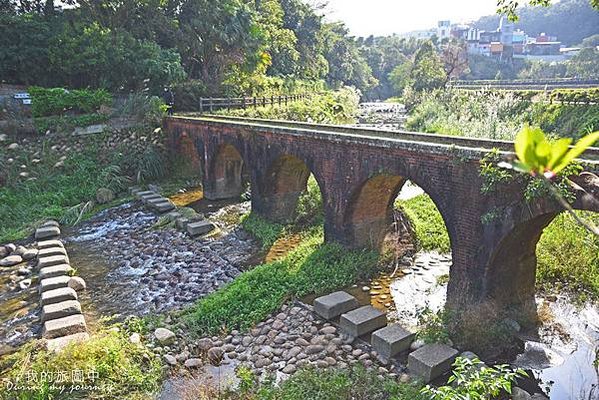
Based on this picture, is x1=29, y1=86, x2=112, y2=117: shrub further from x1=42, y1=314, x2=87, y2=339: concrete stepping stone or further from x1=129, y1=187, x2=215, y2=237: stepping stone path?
x1=42, y1=314, x2=87, y2=339: concrete stepping stone

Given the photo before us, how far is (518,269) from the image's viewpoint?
866 cm

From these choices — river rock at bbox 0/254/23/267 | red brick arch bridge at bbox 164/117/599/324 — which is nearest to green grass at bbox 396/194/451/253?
red brick arch bridge at bbox 164/117/599/324

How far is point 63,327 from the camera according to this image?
8.68 m

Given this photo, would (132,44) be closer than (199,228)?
No

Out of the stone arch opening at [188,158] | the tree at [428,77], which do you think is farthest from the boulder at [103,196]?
the tree at [428,77]

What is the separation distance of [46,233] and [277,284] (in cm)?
925

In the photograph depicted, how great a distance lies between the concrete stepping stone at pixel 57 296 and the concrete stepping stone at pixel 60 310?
0.23 metres

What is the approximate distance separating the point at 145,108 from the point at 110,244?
35.0 feet

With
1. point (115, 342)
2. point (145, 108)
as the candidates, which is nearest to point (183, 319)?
point (115, 342)

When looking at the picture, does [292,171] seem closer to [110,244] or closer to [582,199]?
[110,244]

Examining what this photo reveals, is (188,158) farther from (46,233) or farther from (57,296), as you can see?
(57,296)

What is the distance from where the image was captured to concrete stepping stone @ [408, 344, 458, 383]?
706 cm

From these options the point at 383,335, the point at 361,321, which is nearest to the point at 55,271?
the point at 361,321

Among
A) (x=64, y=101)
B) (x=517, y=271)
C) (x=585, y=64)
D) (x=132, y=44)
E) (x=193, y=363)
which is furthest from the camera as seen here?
(x=585, y=64)
